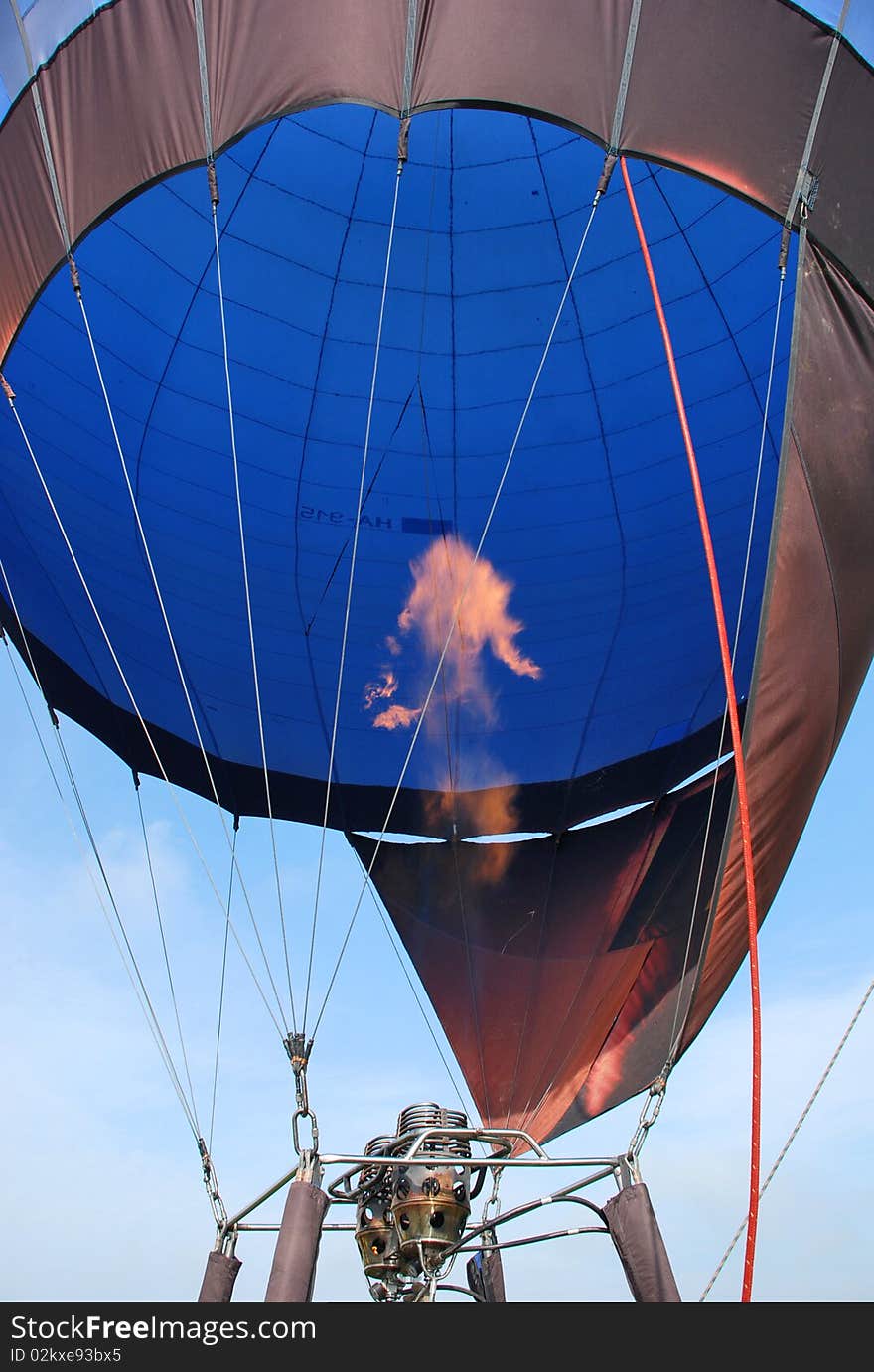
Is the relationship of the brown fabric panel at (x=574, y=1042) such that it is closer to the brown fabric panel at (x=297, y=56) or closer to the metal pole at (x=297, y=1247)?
the metal pole at (x=297, y=1247)

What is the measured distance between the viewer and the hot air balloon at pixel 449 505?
5992 mm

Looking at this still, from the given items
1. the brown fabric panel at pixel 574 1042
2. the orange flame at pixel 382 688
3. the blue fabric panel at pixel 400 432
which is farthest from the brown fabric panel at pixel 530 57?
the brown fabric panel at pixel 574 1042

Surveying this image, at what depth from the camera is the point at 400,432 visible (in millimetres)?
8648

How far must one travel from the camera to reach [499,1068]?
890cm

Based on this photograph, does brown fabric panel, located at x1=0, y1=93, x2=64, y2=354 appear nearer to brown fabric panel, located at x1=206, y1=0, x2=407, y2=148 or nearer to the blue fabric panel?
brown fabric panel, located at x1=206, y1=0, x2=407, y2=148

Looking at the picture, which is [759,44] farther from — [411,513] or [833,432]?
[411,513]

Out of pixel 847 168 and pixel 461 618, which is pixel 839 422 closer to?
pixel 847 168

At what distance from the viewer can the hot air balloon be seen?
599 centimetres

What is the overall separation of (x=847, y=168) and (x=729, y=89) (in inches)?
27.6

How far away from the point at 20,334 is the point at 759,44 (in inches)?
179

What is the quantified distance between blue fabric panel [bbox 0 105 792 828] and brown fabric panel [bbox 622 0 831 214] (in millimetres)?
2097

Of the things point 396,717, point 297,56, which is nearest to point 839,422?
point 297,56
